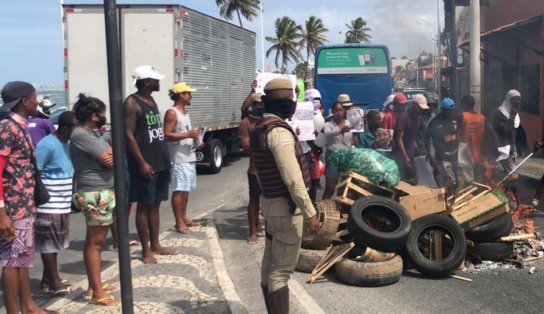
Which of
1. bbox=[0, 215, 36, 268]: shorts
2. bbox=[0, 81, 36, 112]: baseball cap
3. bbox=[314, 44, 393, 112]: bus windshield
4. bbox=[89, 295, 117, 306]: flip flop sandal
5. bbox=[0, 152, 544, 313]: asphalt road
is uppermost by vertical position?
bbox=[314, 44, 393, 112]: bus windshield

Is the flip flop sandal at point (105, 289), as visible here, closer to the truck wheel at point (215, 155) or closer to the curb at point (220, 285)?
the curb at point (220, 285)

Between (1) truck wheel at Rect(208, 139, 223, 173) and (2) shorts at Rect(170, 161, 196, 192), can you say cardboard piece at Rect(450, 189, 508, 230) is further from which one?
(1) truck wheel at Rect(208, 139, 223, 173)

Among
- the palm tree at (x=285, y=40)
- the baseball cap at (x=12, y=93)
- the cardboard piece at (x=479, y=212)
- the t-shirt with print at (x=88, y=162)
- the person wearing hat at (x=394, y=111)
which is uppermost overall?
the palm tree at (x=285, y=40)

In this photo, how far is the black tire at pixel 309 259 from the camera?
5.80 metres

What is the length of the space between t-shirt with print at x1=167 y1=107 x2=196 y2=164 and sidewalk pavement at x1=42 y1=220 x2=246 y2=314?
3.35 ft

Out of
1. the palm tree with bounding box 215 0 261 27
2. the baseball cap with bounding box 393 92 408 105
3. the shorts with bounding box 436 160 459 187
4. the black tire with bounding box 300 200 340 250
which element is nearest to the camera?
the black tire with bounding box 300 200 340 250

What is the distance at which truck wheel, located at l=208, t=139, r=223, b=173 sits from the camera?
14.1 meters

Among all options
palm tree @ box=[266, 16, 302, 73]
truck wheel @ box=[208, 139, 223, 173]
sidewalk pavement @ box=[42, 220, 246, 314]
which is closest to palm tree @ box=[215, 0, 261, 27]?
palm tree @ box=[266, 16, 302, 73]

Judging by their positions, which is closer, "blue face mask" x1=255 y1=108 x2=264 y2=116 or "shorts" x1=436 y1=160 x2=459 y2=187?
"blue face mask" x1=255 y1=108 x2=264 y2=116

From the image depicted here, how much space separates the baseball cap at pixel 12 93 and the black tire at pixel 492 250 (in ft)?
14.9

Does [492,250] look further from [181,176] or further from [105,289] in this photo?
[105,289]

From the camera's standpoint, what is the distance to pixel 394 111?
9.97 metres

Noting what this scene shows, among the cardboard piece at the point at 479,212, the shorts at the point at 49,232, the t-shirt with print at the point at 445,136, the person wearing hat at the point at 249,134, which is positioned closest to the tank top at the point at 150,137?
the shorts at the point at 49,232

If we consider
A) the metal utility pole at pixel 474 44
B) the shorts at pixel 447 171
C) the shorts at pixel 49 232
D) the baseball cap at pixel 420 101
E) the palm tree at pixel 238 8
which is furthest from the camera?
the palm tree at pixel 238 8
